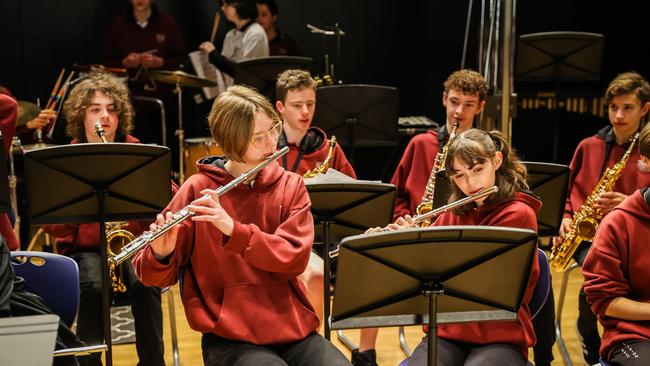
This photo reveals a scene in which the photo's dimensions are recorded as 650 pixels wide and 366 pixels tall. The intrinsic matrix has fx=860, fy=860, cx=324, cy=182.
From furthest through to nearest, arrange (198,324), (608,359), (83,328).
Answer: (83,328) → (608,359) → (198,324)

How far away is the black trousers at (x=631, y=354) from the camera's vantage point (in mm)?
2844

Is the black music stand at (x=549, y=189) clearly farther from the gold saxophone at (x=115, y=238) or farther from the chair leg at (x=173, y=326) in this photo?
the gold saxophone at (x=115, y=238)

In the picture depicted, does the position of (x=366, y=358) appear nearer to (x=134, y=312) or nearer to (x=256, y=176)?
(x=134, y=312)

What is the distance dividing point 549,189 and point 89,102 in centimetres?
221

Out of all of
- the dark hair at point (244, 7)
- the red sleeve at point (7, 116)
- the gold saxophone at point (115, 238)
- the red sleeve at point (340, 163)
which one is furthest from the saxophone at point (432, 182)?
the dark hair at point (244, 7)

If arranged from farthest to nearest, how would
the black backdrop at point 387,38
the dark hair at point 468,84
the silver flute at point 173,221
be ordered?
the black backdrop at point 387,38 < the dark hair at point 468,84 < the silver flute at point 173,221

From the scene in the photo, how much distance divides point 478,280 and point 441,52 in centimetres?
547

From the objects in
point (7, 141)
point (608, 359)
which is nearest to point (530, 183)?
Answer: point (608, 359)

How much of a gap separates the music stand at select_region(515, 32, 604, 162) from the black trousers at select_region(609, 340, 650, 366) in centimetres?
329

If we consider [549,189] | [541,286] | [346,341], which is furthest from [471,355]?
[346,341]

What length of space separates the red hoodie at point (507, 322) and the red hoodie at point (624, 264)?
220 mm

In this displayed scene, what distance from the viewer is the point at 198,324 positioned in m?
2.81

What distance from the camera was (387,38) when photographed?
307 inches

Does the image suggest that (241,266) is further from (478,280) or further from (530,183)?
(530,183)
